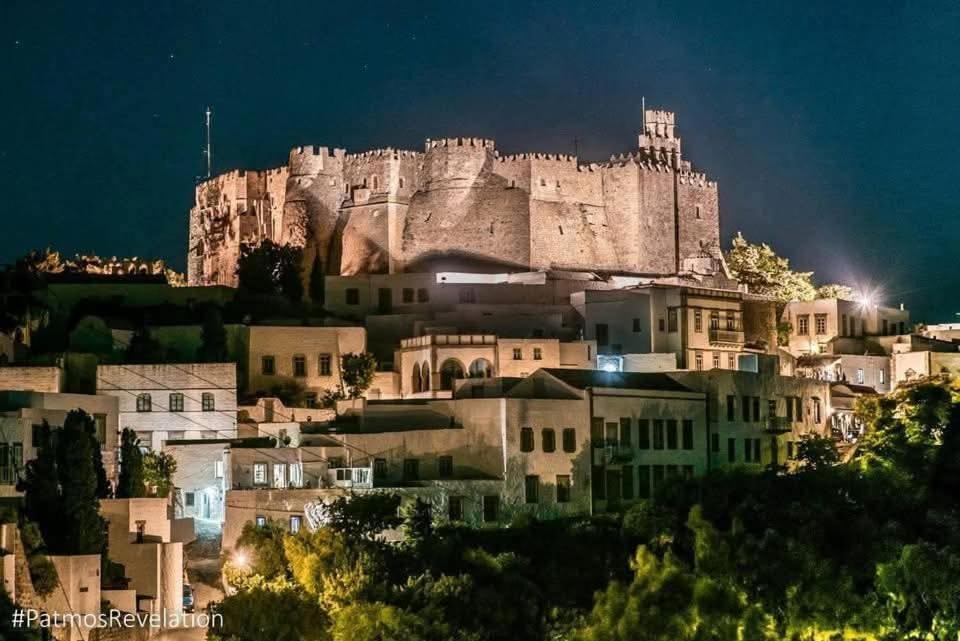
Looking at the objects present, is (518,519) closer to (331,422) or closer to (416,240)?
(331,422)

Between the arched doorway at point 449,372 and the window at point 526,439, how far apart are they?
31.3 ft

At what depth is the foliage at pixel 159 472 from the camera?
44.9m

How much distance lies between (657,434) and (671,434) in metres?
0.59

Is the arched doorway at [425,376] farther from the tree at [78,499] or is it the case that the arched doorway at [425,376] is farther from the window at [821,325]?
the tree at [78,499]

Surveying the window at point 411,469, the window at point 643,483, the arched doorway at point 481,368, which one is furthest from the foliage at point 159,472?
the arched doorway at point 481,368

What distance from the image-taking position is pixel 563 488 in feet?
151

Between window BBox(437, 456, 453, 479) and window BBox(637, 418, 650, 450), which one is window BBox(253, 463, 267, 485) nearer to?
window BBox(437, 456, 453, 479)

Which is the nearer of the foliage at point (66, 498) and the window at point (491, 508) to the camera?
the foliage at point (66, 498)

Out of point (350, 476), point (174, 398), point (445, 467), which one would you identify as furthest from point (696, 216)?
point (350, 476)

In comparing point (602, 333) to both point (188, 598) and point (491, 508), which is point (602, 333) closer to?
point (491, 508)

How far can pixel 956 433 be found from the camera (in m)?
47.8

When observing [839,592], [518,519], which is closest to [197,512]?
[518,519]

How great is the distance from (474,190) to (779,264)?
14.1m

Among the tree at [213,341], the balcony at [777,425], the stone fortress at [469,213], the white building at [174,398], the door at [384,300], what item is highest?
the stone fortress at [469,213]
